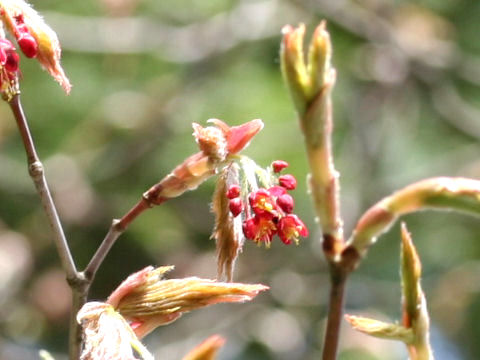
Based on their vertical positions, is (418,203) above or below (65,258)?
above

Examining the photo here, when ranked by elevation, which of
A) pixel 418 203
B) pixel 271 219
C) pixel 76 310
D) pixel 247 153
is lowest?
pixel 247 153

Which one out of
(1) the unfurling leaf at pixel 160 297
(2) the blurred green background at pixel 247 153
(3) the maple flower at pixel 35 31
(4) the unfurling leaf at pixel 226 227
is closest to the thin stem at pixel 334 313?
(1) the unfurling leaf at pixel 160 297

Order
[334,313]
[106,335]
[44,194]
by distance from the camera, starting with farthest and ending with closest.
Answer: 1. [44,194]
2. [106,335]
3. [334,313]

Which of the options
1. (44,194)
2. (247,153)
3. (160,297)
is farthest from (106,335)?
(247,153)

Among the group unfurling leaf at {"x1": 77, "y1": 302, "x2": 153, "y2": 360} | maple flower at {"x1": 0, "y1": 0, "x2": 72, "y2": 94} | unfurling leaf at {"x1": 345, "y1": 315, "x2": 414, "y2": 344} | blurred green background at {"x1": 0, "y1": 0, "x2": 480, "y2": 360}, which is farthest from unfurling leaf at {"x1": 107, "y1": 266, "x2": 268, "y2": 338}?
blurred green background at {"x1": 0, "y1": 0, "x2": 480, "y2": 360}

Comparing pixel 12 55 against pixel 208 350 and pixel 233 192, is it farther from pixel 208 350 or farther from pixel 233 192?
pixel 208 350

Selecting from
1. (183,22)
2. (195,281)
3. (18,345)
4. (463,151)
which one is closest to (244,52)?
(183,22)

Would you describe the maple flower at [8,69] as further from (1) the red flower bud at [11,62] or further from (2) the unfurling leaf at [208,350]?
(2) the unfurling leaf at [208,350]

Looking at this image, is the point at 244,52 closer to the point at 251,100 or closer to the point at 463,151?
the point at 251,100
